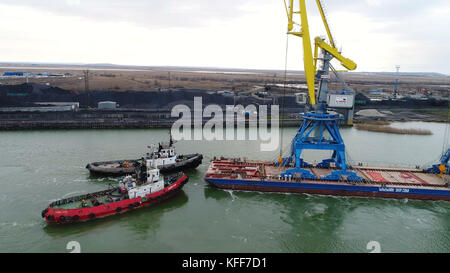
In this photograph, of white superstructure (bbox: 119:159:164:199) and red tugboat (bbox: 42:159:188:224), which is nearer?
red tugboat (bbox: 42:159:188:224)

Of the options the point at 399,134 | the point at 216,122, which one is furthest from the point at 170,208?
the point at 399,134

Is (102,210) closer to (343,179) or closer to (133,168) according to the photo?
(133,168)

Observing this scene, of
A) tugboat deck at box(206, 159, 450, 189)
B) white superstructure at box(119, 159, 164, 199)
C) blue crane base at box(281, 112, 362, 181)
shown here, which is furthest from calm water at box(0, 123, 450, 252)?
blue crane base at box(281, 112, 362, 181)

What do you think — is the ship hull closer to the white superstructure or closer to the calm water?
the calm water

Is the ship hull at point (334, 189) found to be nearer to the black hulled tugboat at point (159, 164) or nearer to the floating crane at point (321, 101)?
the floating crane at point (321, 101)

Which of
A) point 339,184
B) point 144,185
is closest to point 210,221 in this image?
point 144,185
